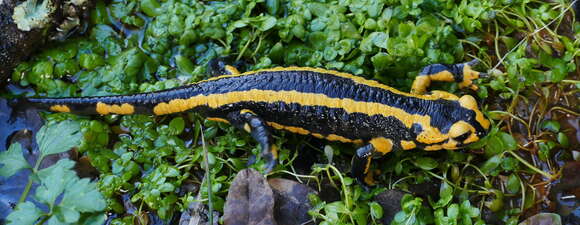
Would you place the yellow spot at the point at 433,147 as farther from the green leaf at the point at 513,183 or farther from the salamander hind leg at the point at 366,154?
the green leaf at the point at 513,183

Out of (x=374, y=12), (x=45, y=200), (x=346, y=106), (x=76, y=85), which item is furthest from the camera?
(x=76, y=85)

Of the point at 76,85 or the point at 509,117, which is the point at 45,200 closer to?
the point at 76,85

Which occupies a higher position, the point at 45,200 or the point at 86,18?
the point at 86,18

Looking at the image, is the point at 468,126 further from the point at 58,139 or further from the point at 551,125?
the point at 58,139

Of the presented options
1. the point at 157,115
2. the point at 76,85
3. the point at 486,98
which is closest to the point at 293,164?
Result: the point at 157,115

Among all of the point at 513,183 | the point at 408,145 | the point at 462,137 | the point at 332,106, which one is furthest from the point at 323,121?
the point at 513,183

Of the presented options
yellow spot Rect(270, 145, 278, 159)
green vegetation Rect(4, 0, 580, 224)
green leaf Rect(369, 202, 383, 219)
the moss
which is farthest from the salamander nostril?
the moss

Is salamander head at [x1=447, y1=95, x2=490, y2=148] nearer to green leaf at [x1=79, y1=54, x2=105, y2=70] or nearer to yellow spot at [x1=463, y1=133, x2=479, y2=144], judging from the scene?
yellow spot at [x1=463, y1=133, x2=479, y2=144]

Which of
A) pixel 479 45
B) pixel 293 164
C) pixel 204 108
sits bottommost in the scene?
pixel 293 164
